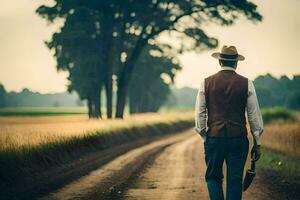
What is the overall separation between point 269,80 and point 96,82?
2884cm

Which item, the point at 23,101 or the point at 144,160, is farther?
the point at 23,101

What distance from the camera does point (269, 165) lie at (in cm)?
1617

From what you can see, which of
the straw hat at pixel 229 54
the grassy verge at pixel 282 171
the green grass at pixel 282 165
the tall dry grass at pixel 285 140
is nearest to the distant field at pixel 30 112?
the tall dry grass at pixel 285 140

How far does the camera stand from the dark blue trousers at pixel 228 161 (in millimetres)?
6816


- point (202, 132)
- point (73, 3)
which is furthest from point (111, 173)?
point (73, 3)

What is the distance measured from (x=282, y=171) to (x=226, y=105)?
8.28 metres

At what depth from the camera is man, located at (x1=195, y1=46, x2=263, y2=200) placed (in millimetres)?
6805

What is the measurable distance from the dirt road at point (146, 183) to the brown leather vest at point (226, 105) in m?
3.33

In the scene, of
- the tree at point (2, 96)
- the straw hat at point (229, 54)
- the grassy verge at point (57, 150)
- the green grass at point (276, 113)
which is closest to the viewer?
the straw hat at point (229, 54)

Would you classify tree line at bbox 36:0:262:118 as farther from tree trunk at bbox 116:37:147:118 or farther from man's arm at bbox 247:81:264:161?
man's arm at bbox 247:81:264:161

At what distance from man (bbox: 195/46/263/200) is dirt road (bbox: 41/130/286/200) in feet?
9.96

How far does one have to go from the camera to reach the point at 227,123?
6.77 meters

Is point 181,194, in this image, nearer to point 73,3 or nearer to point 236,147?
point 236,147

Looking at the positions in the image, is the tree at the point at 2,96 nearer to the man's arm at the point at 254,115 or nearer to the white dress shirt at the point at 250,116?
the white dress shirt at the point at 250,116
